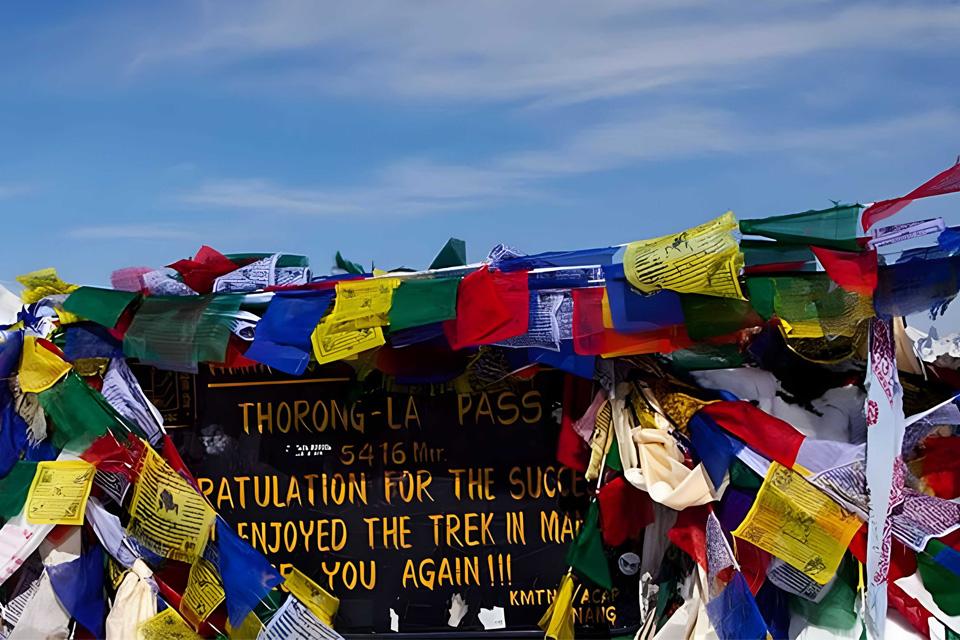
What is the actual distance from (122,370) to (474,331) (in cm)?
178

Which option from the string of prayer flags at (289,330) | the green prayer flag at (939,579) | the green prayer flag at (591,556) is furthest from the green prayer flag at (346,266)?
the green prayer flag at (939,579)

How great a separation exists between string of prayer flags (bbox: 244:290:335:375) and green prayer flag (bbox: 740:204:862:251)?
75.6 inches

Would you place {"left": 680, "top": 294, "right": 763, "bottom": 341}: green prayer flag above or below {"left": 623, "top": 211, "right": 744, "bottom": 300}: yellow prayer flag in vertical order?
below

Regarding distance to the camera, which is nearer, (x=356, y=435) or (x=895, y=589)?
(x=895, y=589)

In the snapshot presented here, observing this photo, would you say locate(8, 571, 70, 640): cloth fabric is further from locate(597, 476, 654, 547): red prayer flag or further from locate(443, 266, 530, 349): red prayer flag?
locate(597, 476, 654, 547): red prayer flag

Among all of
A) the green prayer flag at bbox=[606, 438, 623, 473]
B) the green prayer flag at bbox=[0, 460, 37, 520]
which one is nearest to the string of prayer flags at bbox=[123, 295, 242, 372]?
the green prayer flag at bbox=[0, 460, 37, 520]

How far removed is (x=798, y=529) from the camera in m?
4.48

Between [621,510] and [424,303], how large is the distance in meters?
1.25

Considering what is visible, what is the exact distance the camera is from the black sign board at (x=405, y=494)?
16.8 feet

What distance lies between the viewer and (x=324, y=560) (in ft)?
17.2

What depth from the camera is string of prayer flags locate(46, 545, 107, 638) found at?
16.8 ft

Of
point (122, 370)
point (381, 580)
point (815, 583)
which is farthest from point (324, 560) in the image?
point (815, 583)

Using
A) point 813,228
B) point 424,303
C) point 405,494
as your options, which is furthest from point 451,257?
point 813,228

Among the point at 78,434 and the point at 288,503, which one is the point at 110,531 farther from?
the point at 288,503
